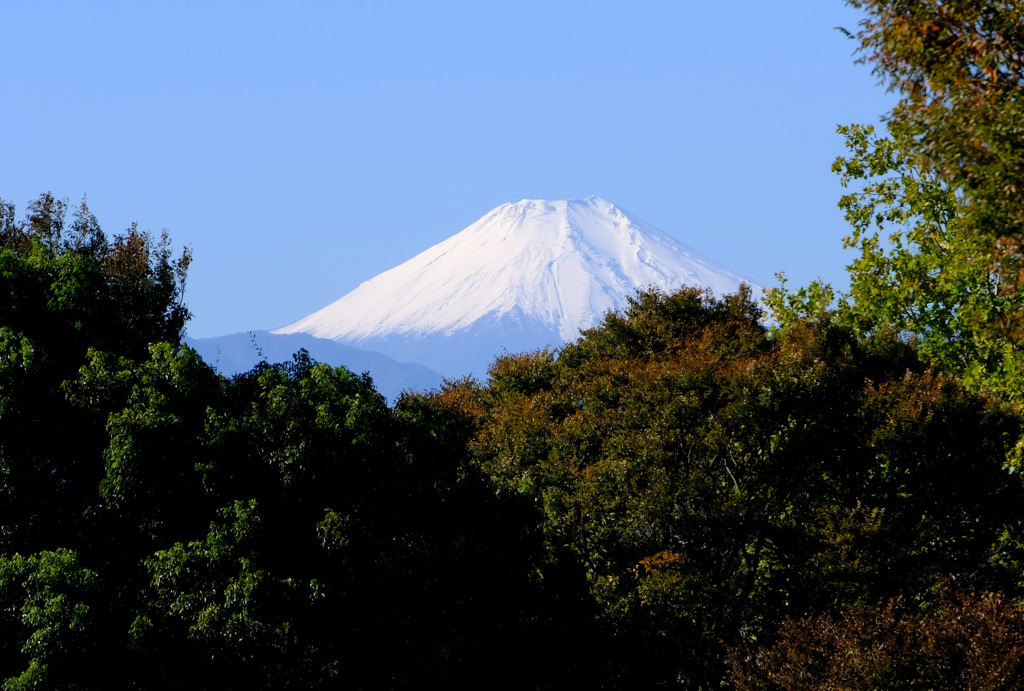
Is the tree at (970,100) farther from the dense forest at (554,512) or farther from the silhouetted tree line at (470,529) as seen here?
the silhouetted tree line at (470,529)

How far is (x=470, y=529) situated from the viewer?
15.3m

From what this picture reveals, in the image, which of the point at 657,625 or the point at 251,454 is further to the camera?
the point at 657,625

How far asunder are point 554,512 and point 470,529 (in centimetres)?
509

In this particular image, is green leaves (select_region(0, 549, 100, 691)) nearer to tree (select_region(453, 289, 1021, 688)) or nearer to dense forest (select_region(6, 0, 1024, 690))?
dense forest (select_region(6, 0, 1024, 690))

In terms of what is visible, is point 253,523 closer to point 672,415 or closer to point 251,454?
point 251,454

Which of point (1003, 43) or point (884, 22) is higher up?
point (884, 22)

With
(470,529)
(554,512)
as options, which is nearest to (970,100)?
(470,529)

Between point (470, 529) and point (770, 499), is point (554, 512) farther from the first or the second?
point (470, 529)

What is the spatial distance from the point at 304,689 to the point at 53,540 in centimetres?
395

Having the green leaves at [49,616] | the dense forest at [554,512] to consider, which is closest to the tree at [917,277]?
the dense forest at [554,512]

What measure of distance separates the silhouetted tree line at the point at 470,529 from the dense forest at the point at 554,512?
0.05 metres

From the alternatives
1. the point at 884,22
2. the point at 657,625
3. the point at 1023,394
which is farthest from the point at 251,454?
the point at 1023,394

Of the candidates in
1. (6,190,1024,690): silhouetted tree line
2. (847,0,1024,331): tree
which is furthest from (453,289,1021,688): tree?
(847,0,1024,331): tree

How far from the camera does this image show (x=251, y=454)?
1374 cm
